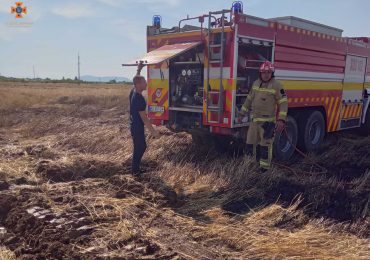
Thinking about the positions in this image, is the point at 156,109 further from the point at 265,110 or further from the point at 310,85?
the point at 310,85

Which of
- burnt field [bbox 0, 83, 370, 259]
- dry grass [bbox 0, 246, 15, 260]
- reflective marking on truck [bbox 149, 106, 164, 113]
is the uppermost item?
reflective marking on truck [bbox 149, 106, 164, 113]

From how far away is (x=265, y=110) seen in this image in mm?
5789

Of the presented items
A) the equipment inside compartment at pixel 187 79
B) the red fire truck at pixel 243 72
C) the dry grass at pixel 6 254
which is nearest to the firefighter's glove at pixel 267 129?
the red fire truck at pixel 243 72

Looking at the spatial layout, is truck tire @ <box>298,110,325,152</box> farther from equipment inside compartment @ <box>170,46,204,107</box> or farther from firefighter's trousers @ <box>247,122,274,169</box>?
equipment inside compartment @ <box>170,46,204,107</box>

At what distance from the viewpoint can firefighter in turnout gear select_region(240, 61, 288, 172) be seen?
567 centimetres

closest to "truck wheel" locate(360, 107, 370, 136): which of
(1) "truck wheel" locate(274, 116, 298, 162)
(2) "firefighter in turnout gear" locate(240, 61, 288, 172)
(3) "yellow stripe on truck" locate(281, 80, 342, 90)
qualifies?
(3) "yellow stripe on truck" locate(281, 80, 342, 90)

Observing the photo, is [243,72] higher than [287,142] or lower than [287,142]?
higher

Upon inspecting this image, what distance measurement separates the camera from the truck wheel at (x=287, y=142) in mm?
7047

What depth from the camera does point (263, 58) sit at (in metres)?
6.17

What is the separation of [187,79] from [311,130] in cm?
318

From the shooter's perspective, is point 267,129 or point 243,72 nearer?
point 267,129

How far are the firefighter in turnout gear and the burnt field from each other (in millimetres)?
334

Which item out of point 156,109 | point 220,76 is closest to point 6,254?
point 220,76

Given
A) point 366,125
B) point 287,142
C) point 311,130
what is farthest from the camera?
point 366,125
